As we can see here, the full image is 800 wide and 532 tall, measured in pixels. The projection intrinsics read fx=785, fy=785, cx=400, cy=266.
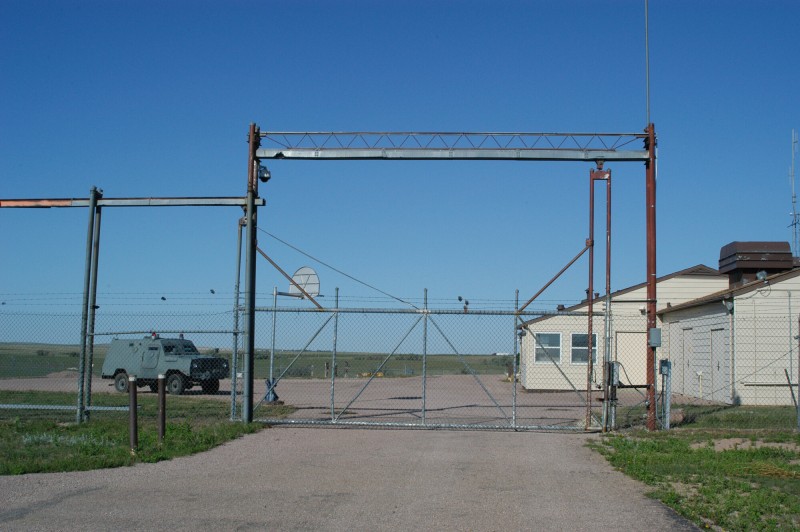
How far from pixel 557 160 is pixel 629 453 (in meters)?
5.83

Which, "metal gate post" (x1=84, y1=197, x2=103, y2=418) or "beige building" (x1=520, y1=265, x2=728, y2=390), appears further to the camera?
"beige building" (x1=520, y1=265, x2=728, y2=390)

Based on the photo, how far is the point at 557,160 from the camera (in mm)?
15070

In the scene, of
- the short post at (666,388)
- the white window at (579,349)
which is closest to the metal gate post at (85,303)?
the short post at (666,388)

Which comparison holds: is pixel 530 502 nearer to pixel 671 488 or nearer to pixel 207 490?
pixel 671 488

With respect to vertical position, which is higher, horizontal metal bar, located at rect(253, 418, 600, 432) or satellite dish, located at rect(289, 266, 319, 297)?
satellite dish, located at rect(289, 266, 319, 297)

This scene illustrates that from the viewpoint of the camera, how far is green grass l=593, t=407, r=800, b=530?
793cm

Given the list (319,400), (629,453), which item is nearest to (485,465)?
(629,453)

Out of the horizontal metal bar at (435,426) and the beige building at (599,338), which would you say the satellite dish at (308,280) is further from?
the beige building at (599,338)

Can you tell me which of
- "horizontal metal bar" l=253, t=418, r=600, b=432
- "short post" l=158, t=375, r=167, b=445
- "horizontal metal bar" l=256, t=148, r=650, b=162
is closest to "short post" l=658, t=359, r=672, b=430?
"horizontal metal bar" l=253, t=418, r=600, b=432

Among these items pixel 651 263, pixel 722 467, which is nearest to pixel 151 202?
pixel 651 263

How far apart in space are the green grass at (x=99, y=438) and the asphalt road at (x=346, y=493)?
1.23ft

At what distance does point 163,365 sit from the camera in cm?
2620

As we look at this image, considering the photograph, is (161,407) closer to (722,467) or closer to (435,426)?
(435,426)

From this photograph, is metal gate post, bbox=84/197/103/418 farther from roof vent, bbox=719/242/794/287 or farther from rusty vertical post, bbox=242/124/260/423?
roof vent, bbox=719/242/794/287
